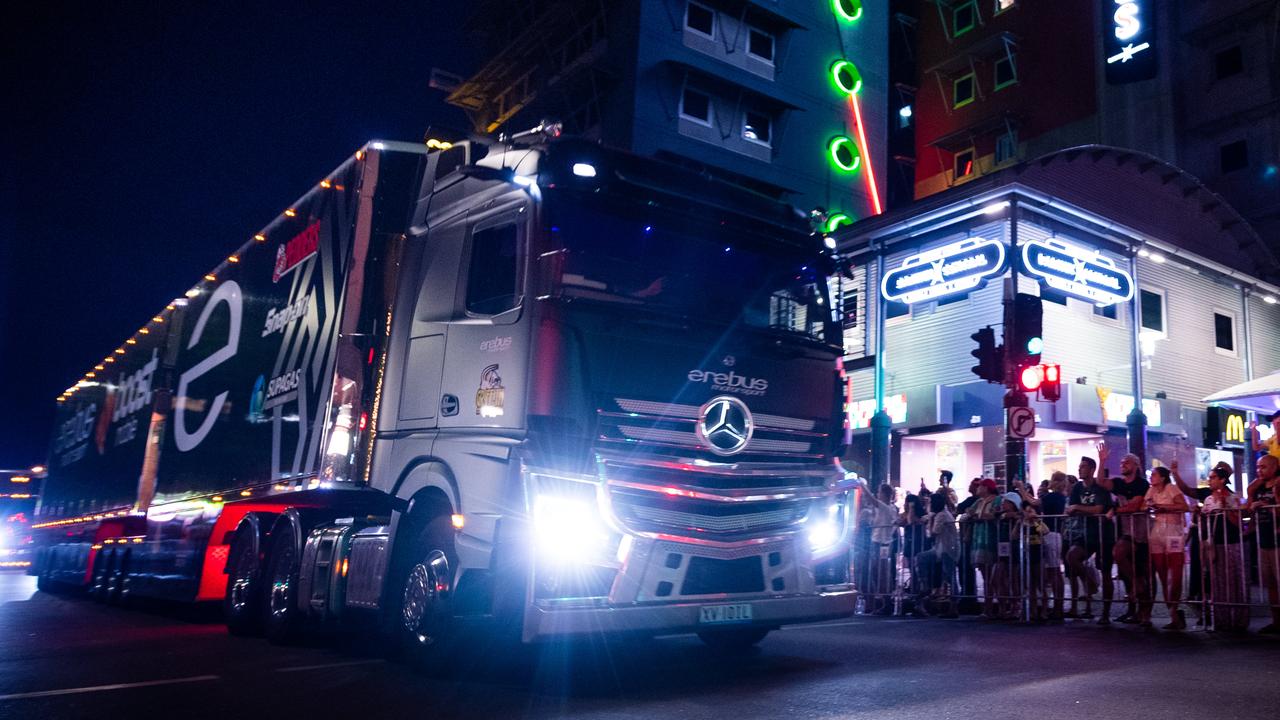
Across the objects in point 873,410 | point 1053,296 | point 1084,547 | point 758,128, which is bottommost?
point 1084,547

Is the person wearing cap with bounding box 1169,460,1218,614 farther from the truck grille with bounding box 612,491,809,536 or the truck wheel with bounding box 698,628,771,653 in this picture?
the truck grille with bounding box 612,491,809,536

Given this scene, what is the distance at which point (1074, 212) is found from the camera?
22.8m

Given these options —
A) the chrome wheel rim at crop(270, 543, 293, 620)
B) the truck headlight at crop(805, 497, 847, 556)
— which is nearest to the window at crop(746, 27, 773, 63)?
the chrome wheel rim at crop(270, 543, 293, 620)

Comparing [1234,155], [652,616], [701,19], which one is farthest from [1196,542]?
[701,19]

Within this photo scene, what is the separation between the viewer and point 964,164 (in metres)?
36.6

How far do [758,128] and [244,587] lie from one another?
28305mm

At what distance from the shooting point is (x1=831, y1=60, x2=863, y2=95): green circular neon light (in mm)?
37062

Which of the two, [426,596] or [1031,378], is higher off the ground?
[1031,378]

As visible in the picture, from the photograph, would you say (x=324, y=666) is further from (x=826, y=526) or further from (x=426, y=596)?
(x=826, y=526)

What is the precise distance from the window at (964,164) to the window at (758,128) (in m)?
7.30

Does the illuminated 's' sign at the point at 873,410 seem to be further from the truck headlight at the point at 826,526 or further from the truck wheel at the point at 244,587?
the truck headlight at the point at 826,526

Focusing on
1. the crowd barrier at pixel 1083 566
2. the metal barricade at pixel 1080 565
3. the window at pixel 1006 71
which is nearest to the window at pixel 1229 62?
the window at pixel 1006 71

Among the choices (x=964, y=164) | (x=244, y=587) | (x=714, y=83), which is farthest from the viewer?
(x=964, y=164)

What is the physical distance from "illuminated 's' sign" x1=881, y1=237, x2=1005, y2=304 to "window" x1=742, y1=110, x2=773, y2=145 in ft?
42.2
